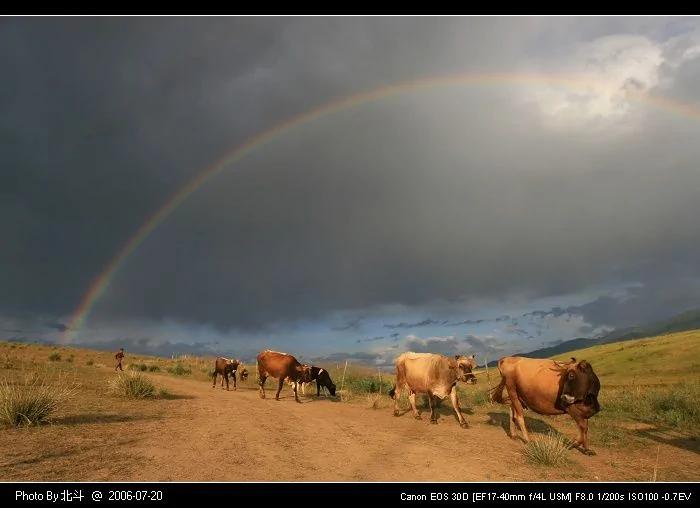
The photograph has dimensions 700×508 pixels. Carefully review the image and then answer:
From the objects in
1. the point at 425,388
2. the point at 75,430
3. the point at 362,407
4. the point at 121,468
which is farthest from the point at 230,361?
the point at 121,468

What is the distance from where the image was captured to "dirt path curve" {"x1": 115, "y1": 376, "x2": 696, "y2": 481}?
8805 mm

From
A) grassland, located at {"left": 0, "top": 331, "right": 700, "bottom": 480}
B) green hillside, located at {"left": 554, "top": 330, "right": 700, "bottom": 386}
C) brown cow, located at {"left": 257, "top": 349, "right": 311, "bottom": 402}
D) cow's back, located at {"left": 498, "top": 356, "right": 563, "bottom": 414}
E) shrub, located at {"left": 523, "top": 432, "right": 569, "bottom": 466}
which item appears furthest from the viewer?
green hillside, located at {"left": 554, "top": 330, "right": 700, "bottom": 386}

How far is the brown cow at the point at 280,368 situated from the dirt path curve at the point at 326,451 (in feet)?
27.6

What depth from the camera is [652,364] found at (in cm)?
4478

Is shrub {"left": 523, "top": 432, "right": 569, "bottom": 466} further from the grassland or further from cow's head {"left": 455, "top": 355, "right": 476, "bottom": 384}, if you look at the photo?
cow's head {"left": 455, "top": 355, "right": 476, "bottom": 384}

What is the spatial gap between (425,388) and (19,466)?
13.3 metres

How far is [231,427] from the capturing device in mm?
13227

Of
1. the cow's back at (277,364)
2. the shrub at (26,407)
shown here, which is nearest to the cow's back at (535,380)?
the shrub at (26,407)

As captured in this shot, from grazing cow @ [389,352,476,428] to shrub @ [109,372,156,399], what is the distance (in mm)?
11422

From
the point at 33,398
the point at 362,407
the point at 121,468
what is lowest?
the point at 362,407

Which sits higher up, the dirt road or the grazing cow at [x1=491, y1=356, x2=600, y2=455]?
the grazing cow at [x1=491, y1=356, x2=600, y2=455]

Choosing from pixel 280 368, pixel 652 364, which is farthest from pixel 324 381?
pixel 652 364

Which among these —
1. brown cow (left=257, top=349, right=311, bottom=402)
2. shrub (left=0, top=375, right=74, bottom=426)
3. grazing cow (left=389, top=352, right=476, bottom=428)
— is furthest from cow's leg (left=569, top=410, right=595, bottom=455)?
brown cow (left=257, top=349, right=311, bottom=402)

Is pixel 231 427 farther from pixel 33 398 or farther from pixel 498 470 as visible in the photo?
pixel 498 470
